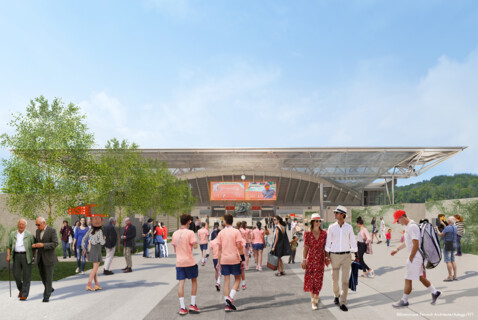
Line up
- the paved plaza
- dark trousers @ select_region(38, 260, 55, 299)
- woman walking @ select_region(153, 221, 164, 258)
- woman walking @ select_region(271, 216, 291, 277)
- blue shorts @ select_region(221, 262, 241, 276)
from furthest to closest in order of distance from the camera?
woman walking @ select_region(153, 221, 164, 258) → woman walking @ select_region(271, 216, 291, 277) → dark trousers @ select_region(38, 260, 55, 299) → blue shorts @ select_region(221, 262, 241, 276) → the paved plaza

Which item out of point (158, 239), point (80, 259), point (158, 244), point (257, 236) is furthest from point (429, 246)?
point (158, 244)

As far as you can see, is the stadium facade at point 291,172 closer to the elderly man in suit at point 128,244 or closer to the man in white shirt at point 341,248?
the elderly man in suit at point 128,244

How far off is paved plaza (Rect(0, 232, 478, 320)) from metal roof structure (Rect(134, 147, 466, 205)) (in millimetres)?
57814

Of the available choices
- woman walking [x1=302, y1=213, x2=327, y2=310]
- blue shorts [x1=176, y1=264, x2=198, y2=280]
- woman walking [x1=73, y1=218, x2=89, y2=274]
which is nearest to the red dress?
woman walking [x1=302, y1=213, x2=327, y2=310]

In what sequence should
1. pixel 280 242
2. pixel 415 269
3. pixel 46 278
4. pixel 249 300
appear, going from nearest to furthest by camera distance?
1. pixel 415 269
2. pixel 249 300
3. pixel 46 278
4. pixel 280 242

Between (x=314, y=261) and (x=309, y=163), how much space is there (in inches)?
2688

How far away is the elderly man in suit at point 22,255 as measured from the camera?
9.14 m

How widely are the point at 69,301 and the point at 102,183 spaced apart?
17152 mm

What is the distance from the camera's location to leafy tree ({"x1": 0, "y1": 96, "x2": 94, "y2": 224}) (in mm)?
20719

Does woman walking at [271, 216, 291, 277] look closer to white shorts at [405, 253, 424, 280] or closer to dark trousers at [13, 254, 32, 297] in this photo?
white shorts at [405, 253, 424, 280]

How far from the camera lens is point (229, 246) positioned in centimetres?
Result: 826

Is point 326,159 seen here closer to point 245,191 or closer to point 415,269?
point 245,191

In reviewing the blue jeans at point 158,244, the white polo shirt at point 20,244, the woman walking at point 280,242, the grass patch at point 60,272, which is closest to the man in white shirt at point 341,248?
the woman walking at point 280,242

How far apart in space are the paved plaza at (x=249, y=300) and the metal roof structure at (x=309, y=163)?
57814 millimetres
